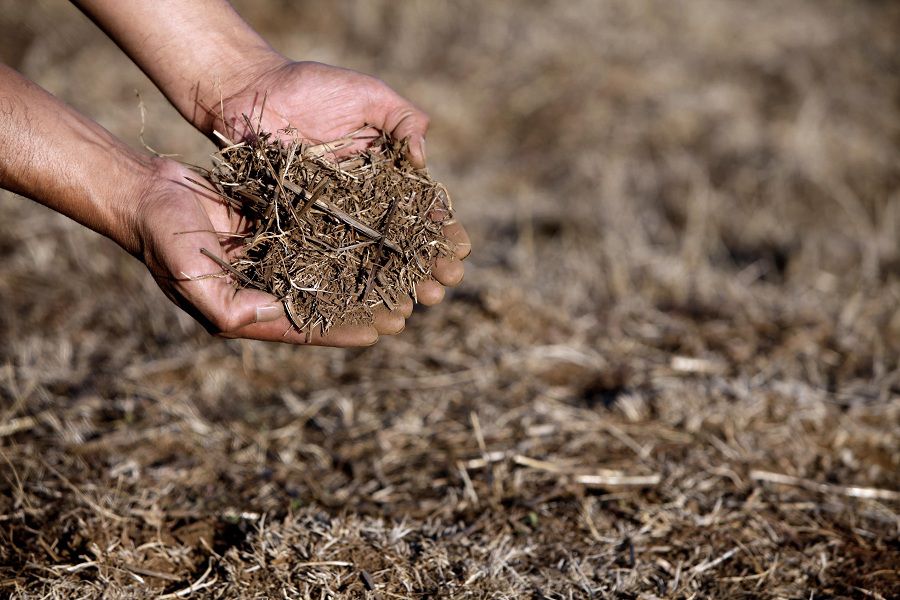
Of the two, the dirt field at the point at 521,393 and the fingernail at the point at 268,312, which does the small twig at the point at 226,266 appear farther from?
the dirt field at the point at 521,393

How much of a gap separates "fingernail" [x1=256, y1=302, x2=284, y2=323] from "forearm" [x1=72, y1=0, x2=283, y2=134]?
687 millimetres

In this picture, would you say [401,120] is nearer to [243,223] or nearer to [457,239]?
[457,239]

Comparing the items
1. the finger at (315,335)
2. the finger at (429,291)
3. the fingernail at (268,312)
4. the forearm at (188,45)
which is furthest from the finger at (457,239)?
the forearm at (188,45)

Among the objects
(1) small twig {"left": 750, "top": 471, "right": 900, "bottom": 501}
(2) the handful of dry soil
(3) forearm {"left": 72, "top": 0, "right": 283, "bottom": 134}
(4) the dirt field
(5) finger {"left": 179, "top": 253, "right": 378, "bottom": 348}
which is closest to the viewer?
(5) finger {"left": 179, "top": 253, "right": 378, "bottom": 348}

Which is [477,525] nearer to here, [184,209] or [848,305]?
[184,209]

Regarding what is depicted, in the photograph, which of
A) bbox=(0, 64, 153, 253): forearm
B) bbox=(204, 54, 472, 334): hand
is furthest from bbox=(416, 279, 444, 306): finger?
bbox=(0, 64, 153, 253): forearm

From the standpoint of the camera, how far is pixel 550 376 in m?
3.12

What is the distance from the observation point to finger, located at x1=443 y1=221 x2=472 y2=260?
2.15 m

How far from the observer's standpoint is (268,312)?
1951 millimetres

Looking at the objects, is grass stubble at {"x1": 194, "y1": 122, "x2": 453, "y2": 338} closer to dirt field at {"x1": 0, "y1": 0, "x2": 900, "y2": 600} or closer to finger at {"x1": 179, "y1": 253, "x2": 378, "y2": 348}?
finger at {"x1": 179, "y1": 253, "x2": 378, "y2": 348}

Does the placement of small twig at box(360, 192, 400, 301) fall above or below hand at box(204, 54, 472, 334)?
below

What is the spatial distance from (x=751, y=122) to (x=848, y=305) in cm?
258

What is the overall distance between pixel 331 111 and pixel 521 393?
4.41 feet

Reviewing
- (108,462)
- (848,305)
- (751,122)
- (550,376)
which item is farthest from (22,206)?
(751,122)
